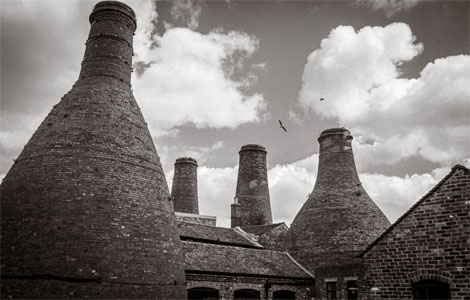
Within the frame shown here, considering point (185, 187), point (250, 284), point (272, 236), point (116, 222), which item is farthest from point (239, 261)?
point (185, 187)

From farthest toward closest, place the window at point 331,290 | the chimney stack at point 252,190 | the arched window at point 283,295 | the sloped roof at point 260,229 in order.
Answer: the chimney stack at point 252,190 → the sloped roof at point 260,229 → the window at point 331,290 → the arched window at point 283,295

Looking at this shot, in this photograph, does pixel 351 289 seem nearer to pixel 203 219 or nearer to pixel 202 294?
pixel 202 294

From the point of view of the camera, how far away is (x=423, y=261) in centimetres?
1009

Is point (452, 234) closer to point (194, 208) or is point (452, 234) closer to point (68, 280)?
point (68, 280)

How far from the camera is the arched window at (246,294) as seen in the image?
16.1 m

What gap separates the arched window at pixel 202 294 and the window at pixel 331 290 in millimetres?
6273

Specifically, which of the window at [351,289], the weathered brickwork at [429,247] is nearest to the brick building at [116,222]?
the weathered brickwork at [429,247]

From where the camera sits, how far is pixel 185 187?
29531 mm

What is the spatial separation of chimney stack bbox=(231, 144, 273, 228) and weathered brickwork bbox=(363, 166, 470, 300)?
53.5ft

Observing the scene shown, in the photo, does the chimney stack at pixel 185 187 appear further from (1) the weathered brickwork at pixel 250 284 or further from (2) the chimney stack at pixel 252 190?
(1) the weathered brickwork at pixel 250 284

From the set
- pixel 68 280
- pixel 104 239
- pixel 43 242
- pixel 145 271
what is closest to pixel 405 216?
pixel 145 271

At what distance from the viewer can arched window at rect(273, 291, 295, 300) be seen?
57.8ft

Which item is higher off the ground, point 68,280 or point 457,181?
point 457,181

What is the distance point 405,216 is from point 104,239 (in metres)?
8.54
